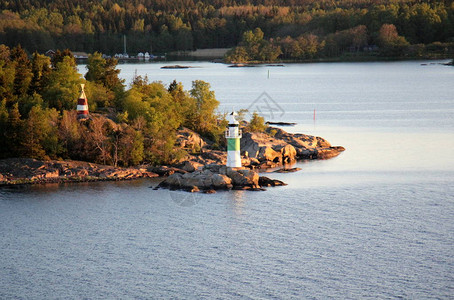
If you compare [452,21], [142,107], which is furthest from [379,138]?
[452,21]

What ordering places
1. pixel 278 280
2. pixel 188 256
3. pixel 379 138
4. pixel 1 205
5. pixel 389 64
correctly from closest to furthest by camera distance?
pixel 278 280
pixel 188 256
pixel 1 205
pixel 379 138
pixel 389 64

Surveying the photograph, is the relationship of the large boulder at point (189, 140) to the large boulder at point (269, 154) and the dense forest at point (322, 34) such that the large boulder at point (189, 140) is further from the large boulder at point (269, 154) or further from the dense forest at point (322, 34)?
the dense forest at point (322, 34)

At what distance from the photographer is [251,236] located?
28375 millimetres

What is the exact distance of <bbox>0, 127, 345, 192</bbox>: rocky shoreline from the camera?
3534 cm

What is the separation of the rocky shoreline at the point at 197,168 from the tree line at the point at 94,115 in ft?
3.26

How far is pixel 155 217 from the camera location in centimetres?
3102

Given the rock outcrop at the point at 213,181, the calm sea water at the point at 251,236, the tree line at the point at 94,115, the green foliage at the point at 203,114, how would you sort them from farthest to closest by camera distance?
the green foliage at the point at 203,114, the tree line at the point at 94,115, the rock outcrop at the point at 213,181, the calm sea water at the point at 251,236

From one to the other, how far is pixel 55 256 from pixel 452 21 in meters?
162

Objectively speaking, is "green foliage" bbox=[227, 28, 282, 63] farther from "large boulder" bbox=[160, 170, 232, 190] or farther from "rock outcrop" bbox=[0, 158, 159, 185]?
"large boulder" bbox=[160, 170, 232, 190]

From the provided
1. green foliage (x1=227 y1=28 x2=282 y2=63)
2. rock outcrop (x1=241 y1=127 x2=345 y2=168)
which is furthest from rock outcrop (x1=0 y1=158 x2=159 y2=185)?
green foliage (x1=227 y1=28 x2=282 y2=63)

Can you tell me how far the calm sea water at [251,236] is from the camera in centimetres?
2328

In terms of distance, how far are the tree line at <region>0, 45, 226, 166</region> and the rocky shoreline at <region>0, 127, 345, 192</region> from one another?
39.1 inches

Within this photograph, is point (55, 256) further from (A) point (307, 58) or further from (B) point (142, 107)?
(A) point (307, 58)

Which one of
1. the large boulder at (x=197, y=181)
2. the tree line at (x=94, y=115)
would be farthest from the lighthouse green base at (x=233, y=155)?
the tree line at (x=94, y=115)
